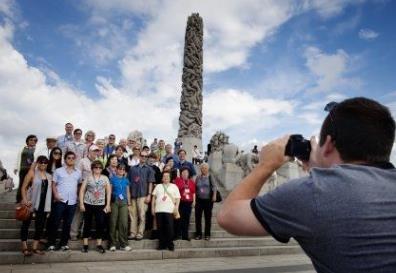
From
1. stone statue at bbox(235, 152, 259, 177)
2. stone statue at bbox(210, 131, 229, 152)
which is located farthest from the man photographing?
stone statue at bbox(210, 131, 229, 152)

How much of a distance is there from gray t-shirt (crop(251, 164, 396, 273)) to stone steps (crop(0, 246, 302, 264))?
7271mm

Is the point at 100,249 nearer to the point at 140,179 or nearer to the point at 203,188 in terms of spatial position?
Result: the point at 140,179

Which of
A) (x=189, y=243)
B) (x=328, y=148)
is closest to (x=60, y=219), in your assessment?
(x=189, y=243)

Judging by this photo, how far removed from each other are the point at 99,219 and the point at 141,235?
1.25 metres

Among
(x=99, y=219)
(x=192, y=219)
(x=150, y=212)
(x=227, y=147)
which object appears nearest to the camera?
(x=99, y=219)

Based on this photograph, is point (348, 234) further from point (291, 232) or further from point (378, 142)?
point (378, 142)

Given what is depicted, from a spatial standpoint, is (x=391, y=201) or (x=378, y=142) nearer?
(x=391, y=201)

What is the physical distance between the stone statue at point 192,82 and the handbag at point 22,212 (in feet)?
64.4

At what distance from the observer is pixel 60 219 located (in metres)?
8.13

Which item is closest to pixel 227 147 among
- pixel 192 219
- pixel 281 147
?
pixel 192 219

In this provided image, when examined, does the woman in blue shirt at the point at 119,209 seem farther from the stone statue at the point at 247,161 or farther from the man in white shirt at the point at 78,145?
the stone statue at the point at 247,161

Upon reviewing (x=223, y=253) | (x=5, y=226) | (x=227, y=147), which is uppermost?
(x=227, y=147)

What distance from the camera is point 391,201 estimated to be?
4.49 feet

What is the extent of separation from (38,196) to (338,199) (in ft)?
24.9
